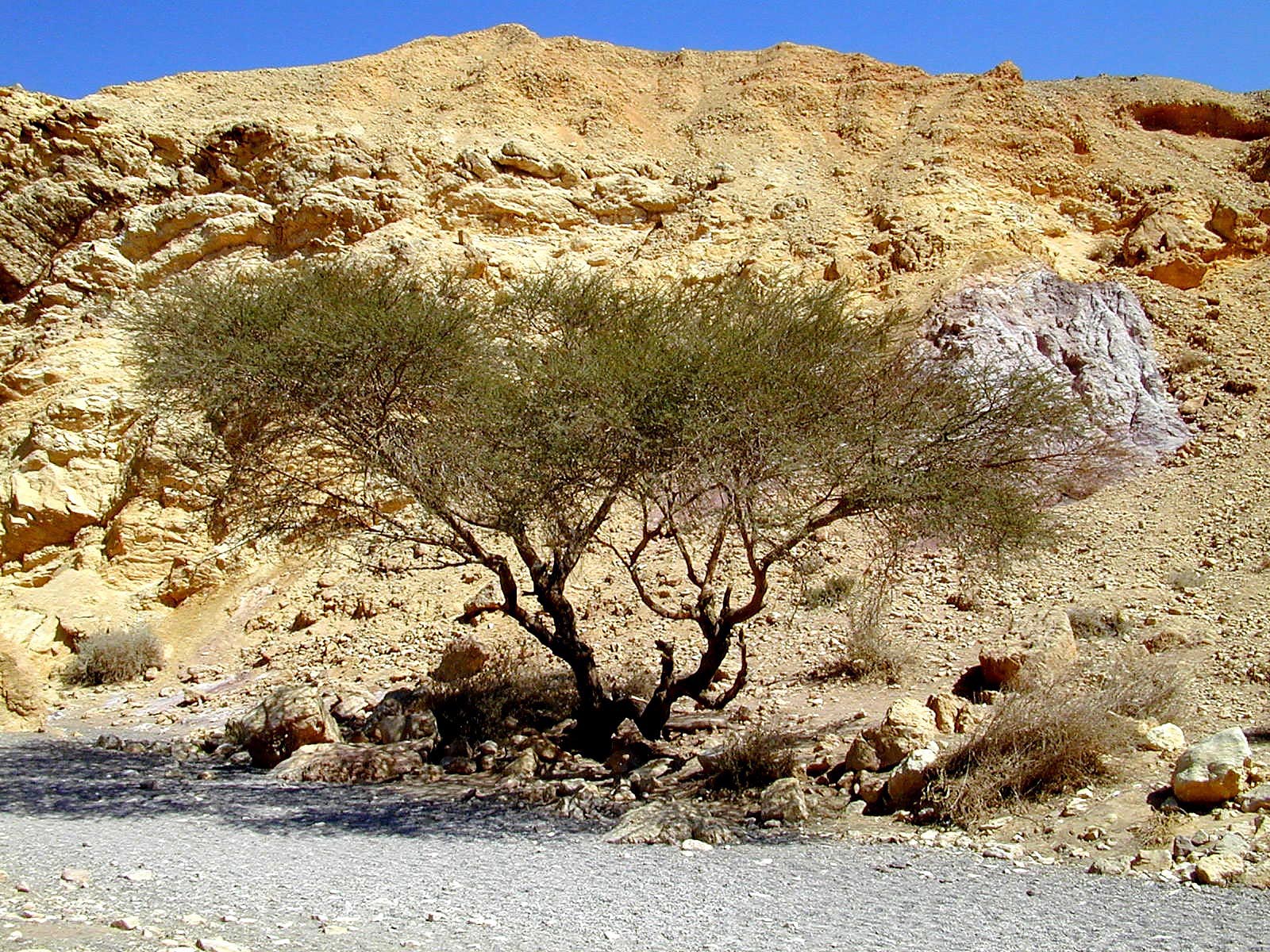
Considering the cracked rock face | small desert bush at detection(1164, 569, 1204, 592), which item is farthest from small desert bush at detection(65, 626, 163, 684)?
small desert bush at detection(1164, 569, 1204, 592)

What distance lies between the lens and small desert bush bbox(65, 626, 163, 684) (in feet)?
47.5

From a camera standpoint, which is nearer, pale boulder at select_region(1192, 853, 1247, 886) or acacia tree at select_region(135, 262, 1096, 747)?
pale boulder at select_region(1192, 853, 1247, 886)

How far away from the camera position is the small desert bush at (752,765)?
27.3 ft

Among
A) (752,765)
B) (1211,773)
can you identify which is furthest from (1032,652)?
(1211,773)

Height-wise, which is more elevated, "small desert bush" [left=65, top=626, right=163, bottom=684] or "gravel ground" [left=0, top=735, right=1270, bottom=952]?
"small desert bush" [left=65, top=626, right=163, bottom=684]

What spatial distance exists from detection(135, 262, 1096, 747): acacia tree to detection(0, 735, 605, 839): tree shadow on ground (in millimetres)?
2121

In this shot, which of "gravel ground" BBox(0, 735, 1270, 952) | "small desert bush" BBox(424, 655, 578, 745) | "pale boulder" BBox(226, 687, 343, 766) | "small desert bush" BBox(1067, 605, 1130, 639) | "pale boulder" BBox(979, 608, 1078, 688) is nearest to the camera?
"gravel ground" BBox(0, 735, 1270, 952)

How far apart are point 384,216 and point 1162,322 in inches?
626

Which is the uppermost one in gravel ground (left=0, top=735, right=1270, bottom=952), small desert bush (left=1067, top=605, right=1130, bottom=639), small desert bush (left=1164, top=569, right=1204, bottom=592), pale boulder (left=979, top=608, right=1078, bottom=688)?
small desert bush (left=1164, top=569, right=1204, bottom=592)

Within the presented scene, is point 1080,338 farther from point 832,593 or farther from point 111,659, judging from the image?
point 111,659

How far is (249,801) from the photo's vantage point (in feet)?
27.8

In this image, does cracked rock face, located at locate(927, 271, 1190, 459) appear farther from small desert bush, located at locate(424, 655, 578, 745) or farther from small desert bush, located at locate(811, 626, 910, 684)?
small desert bush, located at locate(424, 655, 578, 745)

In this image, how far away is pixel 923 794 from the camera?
745cm

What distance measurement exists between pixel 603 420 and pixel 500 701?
14.7 ft
